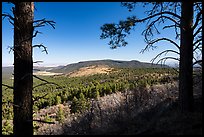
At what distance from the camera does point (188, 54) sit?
21.6ft

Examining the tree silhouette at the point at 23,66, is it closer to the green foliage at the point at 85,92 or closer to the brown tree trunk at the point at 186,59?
the green foliage at the point at 85,92

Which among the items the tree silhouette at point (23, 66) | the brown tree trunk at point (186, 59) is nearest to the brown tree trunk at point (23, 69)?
the tree silhouette at point (23, 66)

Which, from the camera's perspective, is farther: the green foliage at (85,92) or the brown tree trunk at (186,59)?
the green foliage at (85,92)

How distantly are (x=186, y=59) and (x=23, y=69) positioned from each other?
13.1 ft

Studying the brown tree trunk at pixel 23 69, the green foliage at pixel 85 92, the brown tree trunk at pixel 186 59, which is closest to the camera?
the brown tree trunk at pixel 23 69

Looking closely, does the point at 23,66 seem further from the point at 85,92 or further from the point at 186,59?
the point at 85,92

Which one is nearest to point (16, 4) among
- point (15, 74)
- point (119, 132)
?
point (15, 74)

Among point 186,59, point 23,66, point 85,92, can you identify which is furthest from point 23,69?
point 85,92

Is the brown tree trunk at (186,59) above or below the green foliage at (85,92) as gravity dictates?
above

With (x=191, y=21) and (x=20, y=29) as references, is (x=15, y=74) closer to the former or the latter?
(x=20, y=29)

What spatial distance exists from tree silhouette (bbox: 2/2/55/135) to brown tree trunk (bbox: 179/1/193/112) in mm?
3668

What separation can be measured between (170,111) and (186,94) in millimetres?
705

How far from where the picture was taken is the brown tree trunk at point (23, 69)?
559 cm

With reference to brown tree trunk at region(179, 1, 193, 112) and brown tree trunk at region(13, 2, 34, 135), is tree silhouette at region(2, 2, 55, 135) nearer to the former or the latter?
brown tree trunk at region(13, 2, 34, 135)
